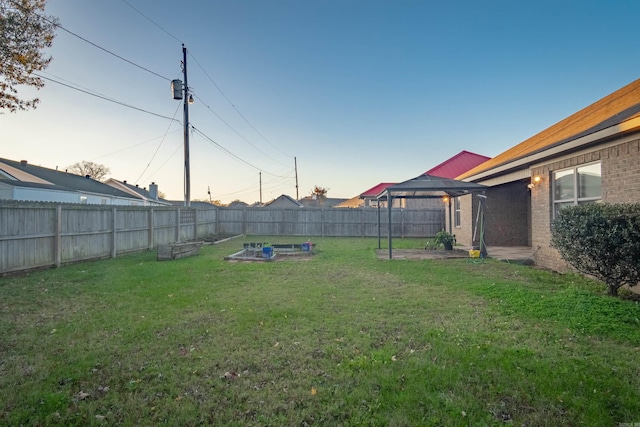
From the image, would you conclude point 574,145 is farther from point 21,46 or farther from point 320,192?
point 320,192

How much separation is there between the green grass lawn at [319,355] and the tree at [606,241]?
50 cm

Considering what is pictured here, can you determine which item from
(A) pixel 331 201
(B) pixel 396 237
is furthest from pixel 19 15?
(A) pixel 331 201

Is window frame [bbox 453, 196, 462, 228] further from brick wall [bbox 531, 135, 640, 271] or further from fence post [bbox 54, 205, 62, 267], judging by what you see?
fence post [bbox 54, 205, 62, 267]

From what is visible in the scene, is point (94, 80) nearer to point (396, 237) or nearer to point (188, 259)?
point (188, 259)

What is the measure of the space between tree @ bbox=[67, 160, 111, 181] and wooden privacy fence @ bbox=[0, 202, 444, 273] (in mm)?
41498

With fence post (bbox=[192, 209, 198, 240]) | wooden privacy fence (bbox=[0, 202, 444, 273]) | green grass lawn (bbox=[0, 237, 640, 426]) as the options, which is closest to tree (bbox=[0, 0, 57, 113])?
wooden privacy fence (bbox=[0, 202, 444, 273])

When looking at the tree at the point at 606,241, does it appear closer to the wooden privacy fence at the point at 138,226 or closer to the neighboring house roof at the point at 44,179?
the wooden privacy fence at the point at 138,226

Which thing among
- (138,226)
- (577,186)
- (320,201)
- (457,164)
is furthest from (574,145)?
(320,201)

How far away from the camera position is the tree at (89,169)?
157 feet

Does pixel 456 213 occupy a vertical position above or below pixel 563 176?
below

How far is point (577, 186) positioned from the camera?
6980 millimetres

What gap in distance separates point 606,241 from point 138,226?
540 inches

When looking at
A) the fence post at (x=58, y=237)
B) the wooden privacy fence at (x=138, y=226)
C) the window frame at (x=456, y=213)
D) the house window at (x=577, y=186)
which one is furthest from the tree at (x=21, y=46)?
the window frame at (x=456, y=213)

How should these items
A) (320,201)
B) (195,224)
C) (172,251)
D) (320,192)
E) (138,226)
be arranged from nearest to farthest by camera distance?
1. (172,251)
2. (138,226)
3. (195,224)
4. (320,201)
5. (320,192)
